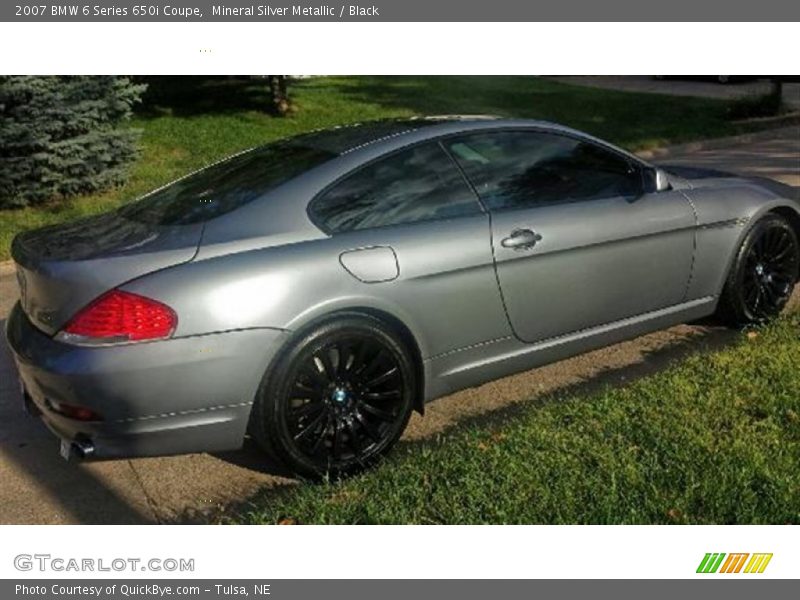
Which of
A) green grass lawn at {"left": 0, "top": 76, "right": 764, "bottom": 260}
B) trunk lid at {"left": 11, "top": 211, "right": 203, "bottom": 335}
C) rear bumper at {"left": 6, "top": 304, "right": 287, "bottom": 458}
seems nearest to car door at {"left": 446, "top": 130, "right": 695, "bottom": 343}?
rear bumper at {"left": 6, "top": 304, "right": 287, "bottom": 458}

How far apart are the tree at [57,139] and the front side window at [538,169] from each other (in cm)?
729

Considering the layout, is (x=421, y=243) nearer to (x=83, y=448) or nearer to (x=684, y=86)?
(x=83, y=448)

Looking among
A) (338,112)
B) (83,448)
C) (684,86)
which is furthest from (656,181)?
(684,86)

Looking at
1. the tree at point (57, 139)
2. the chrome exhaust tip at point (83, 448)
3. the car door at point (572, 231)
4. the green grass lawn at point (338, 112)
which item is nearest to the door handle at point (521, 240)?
the car door at point (572, 231)

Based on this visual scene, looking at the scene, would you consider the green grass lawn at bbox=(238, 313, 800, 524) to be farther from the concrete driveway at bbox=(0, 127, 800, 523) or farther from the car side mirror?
the car side mirror

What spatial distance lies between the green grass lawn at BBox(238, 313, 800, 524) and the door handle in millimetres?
797

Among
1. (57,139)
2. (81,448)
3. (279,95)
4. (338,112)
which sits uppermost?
(279,95)

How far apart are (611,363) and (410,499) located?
1932 millimetres

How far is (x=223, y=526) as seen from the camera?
3.07 metres

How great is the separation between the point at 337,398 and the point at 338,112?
42.0 ft

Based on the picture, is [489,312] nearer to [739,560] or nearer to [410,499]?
[410,499]

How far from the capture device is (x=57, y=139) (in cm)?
998

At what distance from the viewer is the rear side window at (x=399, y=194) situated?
3.54 metres

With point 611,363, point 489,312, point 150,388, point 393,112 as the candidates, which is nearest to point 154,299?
point 150,388
